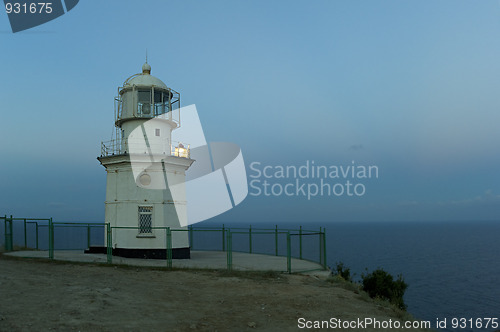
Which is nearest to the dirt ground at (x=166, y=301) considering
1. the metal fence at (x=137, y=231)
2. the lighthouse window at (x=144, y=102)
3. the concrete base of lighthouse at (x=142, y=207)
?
the metal fence at (x=137, y=231)

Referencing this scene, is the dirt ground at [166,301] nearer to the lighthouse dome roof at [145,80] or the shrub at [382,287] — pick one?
the shrub at [382,287]

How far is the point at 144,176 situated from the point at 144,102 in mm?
3915

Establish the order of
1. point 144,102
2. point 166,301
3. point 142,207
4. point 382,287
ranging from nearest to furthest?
1. point 166,301
2. point 382,287
3. point 142,207
4. point 144,102

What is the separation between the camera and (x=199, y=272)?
15.7m

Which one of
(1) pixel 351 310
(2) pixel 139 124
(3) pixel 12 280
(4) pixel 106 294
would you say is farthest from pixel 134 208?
(1) pixel 351 310

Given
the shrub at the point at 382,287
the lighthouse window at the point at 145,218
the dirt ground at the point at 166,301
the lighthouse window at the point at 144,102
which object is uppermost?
the lighthouse window at the point at 144,102

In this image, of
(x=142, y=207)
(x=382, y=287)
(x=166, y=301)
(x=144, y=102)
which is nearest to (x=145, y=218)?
(x=142, y=207)

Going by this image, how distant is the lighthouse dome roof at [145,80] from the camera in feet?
68.4

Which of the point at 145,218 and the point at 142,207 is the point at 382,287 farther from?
the point at 142,207

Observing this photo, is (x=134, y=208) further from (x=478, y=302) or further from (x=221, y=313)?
(x=478, y=302)

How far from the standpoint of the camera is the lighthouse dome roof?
821 inches

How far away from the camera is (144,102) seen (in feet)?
68.8

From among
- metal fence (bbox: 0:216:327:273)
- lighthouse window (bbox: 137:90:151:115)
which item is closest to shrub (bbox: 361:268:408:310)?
metal fence (bbox: 0:216:327:273)

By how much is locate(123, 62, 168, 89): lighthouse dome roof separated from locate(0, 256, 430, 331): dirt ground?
32.5 ft
